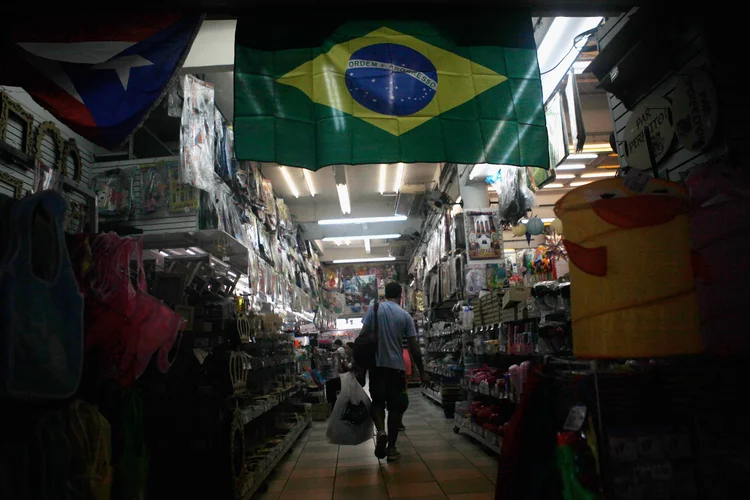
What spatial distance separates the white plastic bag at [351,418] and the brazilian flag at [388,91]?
2.90 m

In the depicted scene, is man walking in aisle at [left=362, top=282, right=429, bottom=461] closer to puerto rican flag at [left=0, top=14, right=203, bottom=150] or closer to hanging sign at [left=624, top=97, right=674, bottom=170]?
hanging sign at [left=624, top=97, right=674, bottom=170]

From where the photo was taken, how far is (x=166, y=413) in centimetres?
295

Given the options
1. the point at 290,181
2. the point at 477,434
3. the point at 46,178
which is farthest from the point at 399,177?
the point at 46,178

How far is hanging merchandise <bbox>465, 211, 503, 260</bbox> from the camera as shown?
22.0 feet

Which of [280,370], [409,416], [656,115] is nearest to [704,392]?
[656,115]

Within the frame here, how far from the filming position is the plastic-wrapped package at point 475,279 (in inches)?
257

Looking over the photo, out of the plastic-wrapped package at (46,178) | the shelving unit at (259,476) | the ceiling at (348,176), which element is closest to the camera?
the plastic-wrapped package at (46,178)

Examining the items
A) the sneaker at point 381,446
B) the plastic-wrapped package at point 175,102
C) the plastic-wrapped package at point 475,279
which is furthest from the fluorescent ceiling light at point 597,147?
the plastic-wrapped package at point 175,102

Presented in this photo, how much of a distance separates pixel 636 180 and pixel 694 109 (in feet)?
3.33

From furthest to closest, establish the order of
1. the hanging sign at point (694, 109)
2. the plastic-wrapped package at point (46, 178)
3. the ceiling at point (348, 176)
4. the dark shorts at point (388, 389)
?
the dark shorts at point (388, 389) → the ceiling at point (348, 176) → the plastic-wrapped package at point (46, 178) → the hanging sign at point (694, 109)

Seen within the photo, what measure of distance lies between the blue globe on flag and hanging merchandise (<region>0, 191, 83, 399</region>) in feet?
6.11

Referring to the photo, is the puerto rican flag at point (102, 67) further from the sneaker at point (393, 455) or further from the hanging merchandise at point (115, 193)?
the sneaker at point (393, 455)

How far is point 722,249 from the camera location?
2.01m

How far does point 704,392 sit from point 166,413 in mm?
2840
